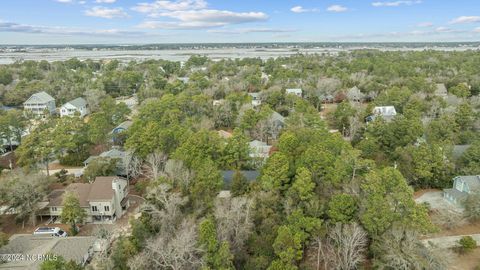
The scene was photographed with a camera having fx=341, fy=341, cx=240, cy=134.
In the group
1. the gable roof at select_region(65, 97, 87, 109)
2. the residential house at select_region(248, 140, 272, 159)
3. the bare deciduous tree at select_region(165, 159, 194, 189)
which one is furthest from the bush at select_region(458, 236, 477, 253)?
the gable roof at select_region(65, 97, 87, 109)

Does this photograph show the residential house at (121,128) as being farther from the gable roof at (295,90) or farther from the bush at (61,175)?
the gable roof at (295,90)

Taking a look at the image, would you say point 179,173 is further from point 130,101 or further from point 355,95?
point 130,101

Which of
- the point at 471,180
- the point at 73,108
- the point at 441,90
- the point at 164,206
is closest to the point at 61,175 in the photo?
the point at 164,206

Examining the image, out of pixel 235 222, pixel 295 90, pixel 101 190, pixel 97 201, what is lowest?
pixel 97 201

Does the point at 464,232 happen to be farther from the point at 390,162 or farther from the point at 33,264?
the point at 33,264

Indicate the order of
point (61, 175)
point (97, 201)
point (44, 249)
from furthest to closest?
Result: point (61, 175), point (97, 201), point (44, 249)

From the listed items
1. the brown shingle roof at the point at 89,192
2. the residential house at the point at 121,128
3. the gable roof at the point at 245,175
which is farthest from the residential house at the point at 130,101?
the gable roof at the point at 245,175
